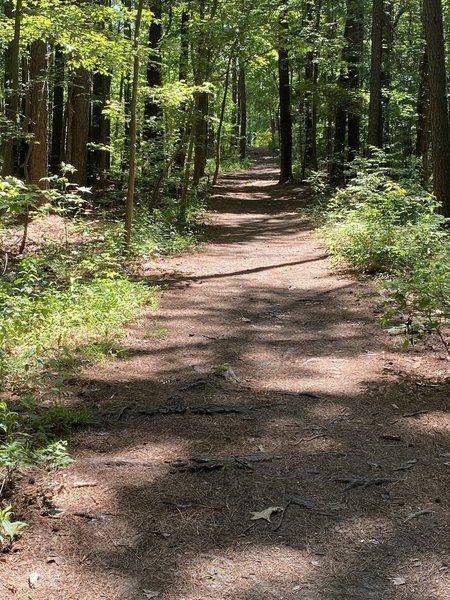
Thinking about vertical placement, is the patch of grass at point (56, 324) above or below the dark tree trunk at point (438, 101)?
below

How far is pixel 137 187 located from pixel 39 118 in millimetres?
3396

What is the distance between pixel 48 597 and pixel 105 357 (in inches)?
123

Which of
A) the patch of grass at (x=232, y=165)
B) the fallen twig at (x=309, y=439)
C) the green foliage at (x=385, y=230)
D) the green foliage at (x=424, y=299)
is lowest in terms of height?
the fallen twig at (x=309, y=439)

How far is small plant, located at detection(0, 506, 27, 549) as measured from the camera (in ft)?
8.49

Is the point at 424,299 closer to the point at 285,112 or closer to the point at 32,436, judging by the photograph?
the point at 32,436

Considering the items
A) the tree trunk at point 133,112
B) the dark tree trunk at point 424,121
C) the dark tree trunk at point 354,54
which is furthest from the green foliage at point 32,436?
the dark tree trunk at point 354,54

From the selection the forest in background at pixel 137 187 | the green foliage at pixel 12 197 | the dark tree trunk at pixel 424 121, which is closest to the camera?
the green foliage at pixel 12 197

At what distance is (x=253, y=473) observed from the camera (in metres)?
3.52

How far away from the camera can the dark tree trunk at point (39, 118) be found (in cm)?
1233

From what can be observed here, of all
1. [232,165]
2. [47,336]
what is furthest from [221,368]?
Answer: [232,165]

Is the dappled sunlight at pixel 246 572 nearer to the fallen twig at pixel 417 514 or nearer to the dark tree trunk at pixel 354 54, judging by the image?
the fallen twig at pixel 417 514

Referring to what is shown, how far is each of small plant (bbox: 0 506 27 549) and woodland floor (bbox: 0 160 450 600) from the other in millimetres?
76

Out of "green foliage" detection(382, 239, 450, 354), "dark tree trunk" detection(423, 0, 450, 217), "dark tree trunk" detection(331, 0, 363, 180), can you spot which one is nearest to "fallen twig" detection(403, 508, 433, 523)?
"green foliage" detection(382, 239, 450, 354)

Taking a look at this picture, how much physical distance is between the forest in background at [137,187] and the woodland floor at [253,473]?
1.33ft
